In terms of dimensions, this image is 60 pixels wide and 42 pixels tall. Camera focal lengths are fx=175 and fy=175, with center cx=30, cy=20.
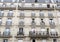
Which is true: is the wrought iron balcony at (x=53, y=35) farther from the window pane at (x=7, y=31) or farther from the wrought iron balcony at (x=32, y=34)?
the window pane at (x=7, y=31)

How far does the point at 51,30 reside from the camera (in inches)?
1533

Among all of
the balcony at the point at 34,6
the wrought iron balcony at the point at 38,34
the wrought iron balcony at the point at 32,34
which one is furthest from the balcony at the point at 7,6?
the wrought iron balcony at the point at 38,34

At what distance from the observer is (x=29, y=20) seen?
3994 cm

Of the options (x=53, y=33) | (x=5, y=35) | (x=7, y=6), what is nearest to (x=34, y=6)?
(x=7, y=6)

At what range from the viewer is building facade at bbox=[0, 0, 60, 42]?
1483 inches

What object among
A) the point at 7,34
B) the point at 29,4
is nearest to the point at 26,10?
the point at 29,4

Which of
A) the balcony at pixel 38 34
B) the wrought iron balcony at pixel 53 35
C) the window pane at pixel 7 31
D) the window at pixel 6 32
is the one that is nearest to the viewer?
the balcony at pixel 38 34

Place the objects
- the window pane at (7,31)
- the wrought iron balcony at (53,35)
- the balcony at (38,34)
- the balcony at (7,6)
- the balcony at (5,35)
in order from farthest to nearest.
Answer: the balcony at (7,6) → the window pane at (7,31) → the wrought iron balcony at (53,35) → the balcony at (5,35) → the balcony at (38,34)

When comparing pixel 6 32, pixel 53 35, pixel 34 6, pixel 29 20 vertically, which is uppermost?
pixel 34 6

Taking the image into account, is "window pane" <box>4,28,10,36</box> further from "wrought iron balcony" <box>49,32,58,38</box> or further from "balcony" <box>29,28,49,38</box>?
"wrought iron balcony" <box>49,32,58,38</box>

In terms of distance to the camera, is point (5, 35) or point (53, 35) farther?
point (53, 35)

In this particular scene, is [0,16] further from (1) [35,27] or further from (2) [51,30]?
(2) [51,30]

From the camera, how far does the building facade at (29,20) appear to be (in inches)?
1483

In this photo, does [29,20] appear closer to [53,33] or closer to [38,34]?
[38,34]
